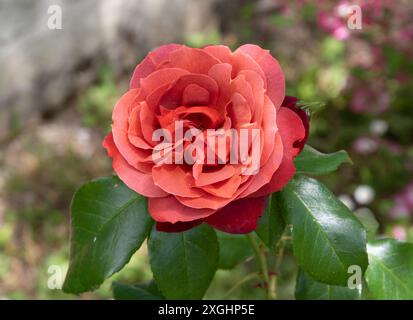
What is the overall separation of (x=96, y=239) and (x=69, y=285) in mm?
69

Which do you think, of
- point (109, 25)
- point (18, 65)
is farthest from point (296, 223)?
point (109, 25)

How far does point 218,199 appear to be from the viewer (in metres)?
0.66

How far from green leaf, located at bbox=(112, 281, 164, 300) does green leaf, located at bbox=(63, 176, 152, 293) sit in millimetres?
199

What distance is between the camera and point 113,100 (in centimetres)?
285

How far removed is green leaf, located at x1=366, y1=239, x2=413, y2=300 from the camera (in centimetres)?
83

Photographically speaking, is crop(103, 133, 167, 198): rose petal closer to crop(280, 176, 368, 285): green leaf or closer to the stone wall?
crop(280, 176, 368, 285): green leaf

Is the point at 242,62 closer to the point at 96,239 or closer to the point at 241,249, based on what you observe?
the point at 96,239

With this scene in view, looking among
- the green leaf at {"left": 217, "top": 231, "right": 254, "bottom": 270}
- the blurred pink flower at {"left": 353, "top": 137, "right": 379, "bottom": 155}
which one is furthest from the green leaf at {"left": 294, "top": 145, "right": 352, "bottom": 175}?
the blurred pink flower at {"left": 353, "top": 137, "right": 379, "bottom": 155}

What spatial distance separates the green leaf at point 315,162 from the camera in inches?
31.1

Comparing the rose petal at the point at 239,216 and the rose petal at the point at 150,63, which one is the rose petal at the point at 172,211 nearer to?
the rose petal at the point at 239,216

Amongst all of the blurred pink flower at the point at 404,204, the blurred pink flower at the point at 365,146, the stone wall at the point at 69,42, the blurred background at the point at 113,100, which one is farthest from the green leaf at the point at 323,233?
the stone wall at the point at 69,42

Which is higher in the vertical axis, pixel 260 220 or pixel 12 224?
pixel 260 220

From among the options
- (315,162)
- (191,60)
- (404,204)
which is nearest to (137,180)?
(191,60)

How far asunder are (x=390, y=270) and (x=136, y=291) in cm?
39
